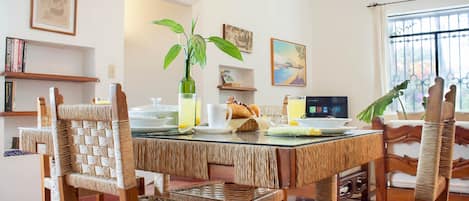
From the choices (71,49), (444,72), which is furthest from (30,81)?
(444,72)

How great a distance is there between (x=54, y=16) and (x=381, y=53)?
5.26 meters

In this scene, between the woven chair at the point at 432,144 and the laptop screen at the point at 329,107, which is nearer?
the woven chair at the point at 432,144

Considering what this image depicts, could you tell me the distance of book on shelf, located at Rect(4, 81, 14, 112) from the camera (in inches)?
126

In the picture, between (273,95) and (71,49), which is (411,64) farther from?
(71,49)

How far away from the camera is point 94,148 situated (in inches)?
48.5

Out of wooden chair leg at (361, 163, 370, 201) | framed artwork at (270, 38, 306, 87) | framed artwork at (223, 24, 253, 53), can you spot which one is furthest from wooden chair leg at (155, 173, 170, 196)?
framed artwork at (270, 38, 306, 87)

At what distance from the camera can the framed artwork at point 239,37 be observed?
532 centimetres

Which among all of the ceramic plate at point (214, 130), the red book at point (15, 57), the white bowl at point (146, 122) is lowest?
the ceramic plate at point (214, 130)

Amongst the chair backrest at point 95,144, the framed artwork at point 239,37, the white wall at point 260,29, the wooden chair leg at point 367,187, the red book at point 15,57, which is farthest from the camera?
the framed artwork at point 239,37

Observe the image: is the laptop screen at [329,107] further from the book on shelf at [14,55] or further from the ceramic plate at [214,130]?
the ceramic plate at [214,130]

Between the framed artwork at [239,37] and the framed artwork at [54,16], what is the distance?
82.3 inches

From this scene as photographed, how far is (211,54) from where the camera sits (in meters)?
5.06

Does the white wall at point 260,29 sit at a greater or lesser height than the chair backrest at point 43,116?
greater

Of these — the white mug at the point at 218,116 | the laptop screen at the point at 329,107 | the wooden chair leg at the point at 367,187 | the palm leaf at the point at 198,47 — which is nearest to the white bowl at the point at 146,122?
the white mug at the point at 218,116
